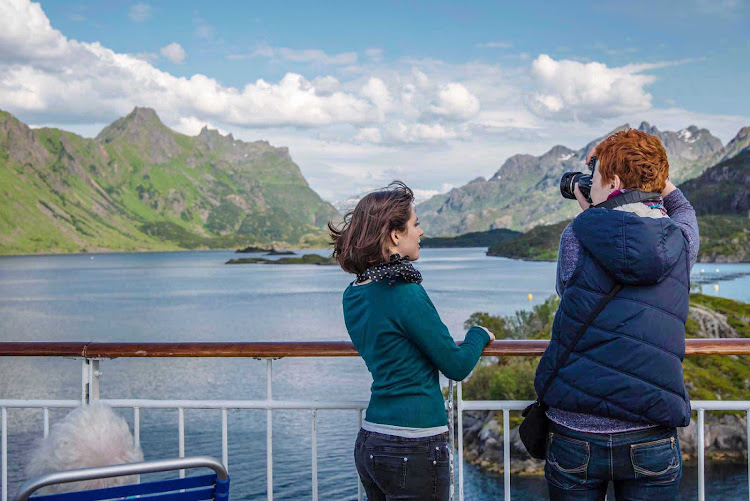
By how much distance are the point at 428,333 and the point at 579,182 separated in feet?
2.52

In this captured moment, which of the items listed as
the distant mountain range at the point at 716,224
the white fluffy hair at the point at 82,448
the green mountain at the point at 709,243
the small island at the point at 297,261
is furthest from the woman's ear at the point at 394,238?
the small island at the point at 297,261

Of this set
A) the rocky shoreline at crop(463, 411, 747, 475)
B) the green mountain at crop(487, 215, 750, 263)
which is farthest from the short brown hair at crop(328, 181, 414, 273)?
the green mountain at crop(487, 215, 750, 263)

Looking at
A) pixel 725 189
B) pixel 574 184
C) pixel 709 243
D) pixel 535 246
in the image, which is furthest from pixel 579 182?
pixel 725 189

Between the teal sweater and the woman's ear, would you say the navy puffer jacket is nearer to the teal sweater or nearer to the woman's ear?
the teal sweater

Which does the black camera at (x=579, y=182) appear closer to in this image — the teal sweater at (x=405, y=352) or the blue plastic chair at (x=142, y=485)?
the teal sweater at (x=405, y=352)

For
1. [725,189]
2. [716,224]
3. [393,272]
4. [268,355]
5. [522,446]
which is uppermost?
[725,189]

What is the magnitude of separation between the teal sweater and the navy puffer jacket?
36cm

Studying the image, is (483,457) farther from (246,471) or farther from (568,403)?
→ (568,403)

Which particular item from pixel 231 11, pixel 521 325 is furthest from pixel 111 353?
pixel 231 11

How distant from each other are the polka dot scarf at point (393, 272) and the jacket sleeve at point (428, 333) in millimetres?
31

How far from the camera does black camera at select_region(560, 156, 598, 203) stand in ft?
7.28

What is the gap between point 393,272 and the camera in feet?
6.60

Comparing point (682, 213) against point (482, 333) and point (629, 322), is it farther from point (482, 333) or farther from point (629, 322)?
point (482, 333)

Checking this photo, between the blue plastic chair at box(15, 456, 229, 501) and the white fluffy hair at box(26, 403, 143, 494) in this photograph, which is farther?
the white fluffy hair at box(26, 403, 143, 494)
